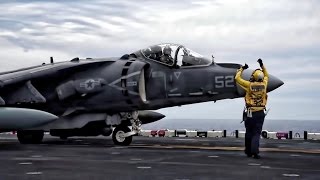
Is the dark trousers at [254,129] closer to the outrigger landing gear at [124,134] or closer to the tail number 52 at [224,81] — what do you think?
the tail number 52 at [224,81]

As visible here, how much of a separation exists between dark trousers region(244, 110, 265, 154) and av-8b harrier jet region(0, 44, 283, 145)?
422 cm

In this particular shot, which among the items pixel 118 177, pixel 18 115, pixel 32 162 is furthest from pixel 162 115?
pixel 118 177

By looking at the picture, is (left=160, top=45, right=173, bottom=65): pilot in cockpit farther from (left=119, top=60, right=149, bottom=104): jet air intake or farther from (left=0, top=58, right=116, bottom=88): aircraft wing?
(left=0, top=58, right=116, bottom=88): aircraft wing

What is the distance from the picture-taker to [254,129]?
13.4 metres

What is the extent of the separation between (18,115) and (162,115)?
8.75 metres

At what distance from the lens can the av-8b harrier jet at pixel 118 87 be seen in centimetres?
1861

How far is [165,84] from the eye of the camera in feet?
62.4

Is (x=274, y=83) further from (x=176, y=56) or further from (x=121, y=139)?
(x=121, y=139)

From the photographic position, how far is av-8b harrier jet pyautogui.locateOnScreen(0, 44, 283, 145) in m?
18.6

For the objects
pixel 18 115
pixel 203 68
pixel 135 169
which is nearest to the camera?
pixel 135 169

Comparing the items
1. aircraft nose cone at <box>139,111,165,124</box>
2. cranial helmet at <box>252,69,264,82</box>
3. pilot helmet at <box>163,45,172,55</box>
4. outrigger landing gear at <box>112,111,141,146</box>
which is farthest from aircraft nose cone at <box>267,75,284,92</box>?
aircraft nose cone at <box>139,111,165,124</box>

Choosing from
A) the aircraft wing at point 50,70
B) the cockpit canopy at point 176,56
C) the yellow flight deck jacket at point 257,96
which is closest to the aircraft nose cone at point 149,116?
the aircraft wing at point 50,70

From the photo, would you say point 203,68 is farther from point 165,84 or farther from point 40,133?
point 40,133

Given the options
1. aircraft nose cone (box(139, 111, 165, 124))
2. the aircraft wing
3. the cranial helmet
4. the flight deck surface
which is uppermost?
the aircraft wing
